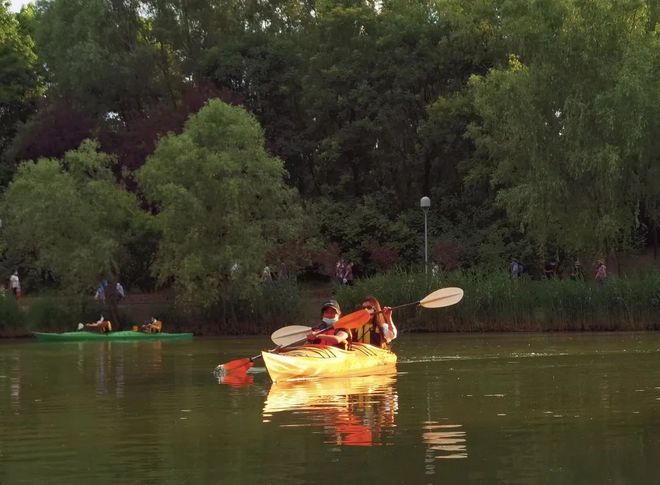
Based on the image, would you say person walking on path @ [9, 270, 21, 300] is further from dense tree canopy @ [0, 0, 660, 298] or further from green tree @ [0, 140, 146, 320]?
green tree @ [0, 140, 146, 320]

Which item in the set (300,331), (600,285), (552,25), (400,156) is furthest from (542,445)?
(400,156)

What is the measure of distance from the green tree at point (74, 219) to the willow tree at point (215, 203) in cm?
188

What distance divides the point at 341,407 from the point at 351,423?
6.83 feet

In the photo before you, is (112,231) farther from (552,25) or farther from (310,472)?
(310,472)

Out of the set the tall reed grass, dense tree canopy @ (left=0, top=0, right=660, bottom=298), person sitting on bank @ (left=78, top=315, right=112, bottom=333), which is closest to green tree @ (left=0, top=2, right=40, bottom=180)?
dense tree canopy @ (left=0, top=0, right=660, bottom=298)

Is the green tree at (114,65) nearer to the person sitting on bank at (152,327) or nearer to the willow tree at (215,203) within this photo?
the willow tree at (215,203)

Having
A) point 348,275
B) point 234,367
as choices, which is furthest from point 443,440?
point 348,275

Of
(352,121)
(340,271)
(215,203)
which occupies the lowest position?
(340,271)

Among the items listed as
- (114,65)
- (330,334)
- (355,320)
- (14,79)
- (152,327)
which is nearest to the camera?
(330,334)

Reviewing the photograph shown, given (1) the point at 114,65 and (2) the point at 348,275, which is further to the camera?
(1) the point at 114,65

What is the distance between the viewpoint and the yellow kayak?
20.6m

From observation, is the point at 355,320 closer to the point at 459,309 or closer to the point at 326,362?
the point at 326,362

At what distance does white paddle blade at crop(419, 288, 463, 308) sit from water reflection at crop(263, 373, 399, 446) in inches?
194

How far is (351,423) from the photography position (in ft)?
48.5
